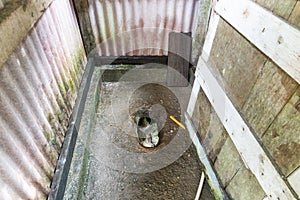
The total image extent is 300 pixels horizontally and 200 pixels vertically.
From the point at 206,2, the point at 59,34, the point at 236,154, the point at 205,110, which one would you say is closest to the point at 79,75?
the point at 59,34

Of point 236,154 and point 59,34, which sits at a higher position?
point 59,34

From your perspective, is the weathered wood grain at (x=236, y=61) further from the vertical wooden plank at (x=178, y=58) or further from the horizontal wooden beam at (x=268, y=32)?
the vertical wooden plank at (x=178, y=58)

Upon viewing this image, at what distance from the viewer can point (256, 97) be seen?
4.89 ft

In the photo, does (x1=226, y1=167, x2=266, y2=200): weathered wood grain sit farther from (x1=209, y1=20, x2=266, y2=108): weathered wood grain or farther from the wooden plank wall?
(x1=209, y1=20, x2=266, y2=108): weathered wood grain

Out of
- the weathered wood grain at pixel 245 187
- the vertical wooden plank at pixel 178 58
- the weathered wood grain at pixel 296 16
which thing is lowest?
the weathered wood grain at pixel 245 187

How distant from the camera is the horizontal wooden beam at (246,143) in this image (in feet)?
4.30

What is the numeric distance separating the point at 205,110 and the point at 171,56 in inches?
53.7

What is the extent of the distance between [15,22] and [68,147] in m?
1.34

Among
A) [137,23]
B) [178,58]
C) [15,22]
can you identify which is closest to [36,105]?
[15,22]

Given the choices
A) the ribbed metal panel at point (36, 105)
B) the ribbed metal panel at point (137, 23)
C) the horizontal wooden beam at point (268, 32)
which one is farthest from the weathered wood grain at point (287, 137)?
the ribbed metal panel at point (137, 23)

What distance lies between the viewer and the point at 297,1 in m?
1.12

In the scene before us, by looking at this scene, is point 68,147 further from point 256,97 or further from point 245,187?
point 256,97

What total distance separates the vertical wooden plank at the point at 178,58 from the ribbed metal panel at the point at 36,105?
1.64 meters

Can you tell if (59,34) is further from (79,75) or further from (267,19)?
(267,19)
